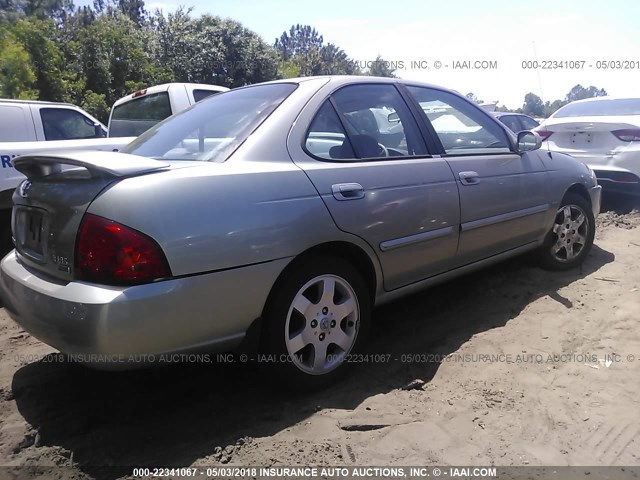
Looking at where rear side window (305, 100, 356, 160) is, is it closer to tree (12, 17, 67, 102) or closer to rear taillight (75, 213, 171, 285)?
rear taillight (75, 213, 171, 285)

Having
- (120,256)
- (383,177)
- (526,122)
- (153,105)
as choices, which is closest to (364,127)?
(383,177)

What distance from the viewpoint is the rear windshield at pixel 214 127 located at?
2574mm

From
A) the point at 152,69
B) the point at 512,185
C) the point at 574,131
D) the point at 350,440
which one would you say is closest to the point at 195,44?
the point at 152,69

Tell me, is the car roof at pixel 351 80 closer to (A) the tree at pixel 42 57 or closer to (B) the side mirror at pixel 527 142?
(B) the side mirror at pixel 527 142

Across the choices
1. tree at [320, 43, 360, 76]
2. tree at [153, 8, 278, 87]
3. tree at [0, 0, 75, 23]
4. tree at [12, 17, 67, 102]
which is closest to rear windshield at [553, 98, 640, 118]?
tree at [12, 17, 67, 102]

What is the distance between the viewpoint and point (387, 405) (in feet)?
8.30

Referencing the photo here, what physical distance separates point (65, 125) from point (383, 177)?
5.05 metres

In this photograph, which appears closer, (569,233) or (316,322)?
(316,322)

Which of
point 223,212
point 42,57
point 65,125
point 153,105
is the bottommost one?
point 223,212

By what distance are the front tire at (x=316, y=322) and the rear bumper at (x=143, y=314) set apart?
134mm

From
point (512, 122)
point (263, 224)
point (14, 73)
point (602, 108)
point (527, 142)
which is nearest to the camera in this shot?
point (263, 224)

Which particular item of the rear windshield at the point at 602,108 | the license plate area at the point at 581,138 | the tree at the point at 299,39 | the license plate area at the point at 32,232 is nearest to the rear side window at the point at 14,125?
the license plate area at the point at 32,232

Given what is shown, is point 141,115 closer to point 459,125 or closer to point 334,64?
point 459,125

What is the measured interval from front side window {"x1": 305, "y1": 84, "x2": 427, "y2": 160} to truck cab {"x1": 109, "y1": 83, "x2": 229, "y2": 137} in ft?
12.3
